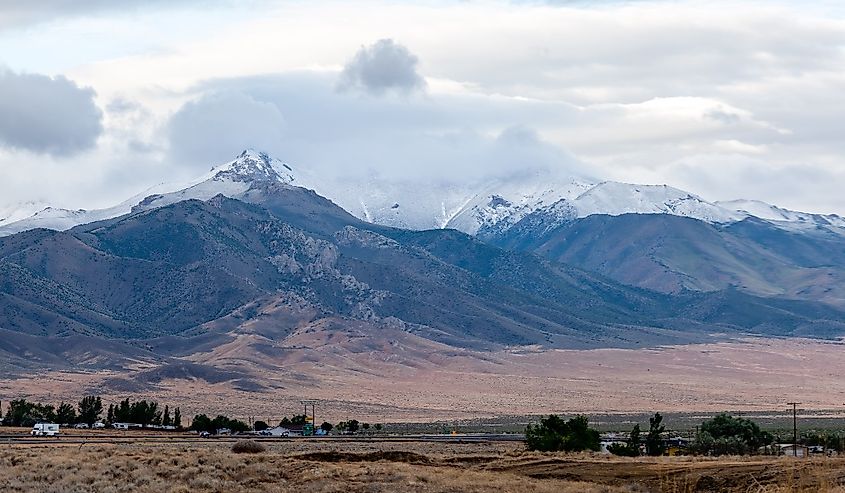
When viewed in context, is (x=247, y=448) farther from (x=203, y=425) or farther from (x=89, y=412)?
(x=89, y=412)

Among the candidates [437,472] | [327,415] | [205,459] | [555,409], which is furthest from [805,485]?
[555,409]

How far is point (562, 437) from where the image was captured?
73500 millimetres

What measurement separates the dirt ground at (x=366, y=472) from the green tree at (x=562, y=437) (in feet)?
36.6

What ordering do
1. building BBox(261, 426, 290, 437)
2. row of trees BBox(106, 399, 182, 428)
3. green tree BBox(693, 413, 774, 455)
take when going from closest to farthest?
green tree BBox(693, 413, 774, 455)
building BBox(261, 426, 290, 437)
row of trees BBox(106, 399, 182, 428)

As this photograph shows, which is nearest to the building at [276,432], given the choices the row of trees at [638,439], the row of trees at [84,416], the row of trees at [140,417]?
the row of trees at [84,416]

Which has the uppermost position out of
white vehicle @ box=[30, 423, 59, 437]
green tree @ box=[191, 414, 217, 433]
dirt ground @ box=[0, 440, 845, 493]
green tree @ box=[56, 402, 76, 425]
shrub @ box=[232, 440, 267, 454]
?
green tree @ box=[56, 402, 76, 425]

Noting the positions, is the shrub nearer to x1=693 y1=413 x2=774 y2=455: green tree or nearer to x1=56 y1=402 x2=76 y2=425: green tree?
x1=693 y1=413 x2=774 y2=455: green tree

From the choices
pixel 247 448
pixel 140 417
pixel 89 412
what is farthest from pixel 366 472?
pixel 89 412

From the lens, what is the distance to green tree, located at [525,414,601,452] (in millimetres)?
72500

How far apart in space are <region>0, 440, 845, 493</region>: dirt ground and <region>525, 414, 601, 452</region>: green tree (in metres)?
11.1

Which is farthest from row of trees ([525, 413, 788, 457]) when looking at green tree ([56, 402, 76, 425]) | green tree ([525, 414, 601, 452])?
green tree ([56, 402, 76, 425])

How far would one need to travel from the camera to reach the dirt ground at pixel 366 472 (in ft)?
153

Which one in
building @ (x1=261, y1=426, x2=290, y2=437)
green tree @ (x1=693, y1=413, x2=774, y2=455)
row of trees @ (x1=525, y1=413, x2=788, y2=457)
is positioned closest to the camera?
row of trees @ (x1=525, y1=413, x2=788, y2=457)

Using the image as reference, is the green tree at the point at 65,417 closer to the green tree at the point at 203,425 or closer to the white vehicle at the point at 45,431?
the green tree at the point at 203,425
